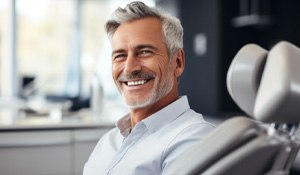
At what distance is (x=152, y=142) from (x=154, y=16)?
15.2 inches

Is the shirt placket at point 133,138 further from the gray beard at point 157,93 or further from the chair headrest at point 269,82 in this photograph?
the chair headrest at point 269,82

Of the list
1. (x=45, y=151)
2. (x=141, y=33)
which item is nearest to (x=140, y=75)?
(x=141, y=33)

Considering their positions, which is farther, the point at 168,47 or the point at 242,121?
the point at 168,47

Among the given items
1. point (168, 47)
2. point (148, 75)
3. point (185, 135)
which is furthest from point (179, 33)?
point (185, 135)

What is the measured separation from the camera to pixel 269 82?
69cm

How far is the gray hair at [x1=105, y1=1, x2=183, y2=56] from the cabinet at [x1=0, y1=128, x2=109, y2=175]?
4.09 feet

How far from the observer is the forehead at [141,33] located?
4.21ft

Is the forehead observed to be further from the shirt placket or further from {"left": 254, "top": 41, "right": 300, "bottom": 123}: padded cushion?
{"left": 254, "top": 41, "right": 300, "bottom": 123}: padded cushion

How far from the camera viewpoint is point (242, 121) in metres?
0.74

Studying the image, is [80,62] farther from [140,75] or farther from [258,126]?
[258,126]

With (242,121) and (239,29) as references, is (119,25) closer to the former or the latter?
(242,121)

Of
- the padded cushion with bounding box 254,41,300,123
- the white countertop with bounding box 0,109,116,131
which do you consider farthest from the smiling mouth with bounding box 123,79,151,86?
the white countertop with bounding box 0,109,116,131

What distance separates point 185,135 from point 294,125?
40 cm

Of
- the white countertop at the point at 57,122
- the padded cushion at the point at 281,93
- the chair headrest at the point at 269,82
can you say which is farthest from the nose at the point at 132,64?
the white countertop at the point at 57,122
